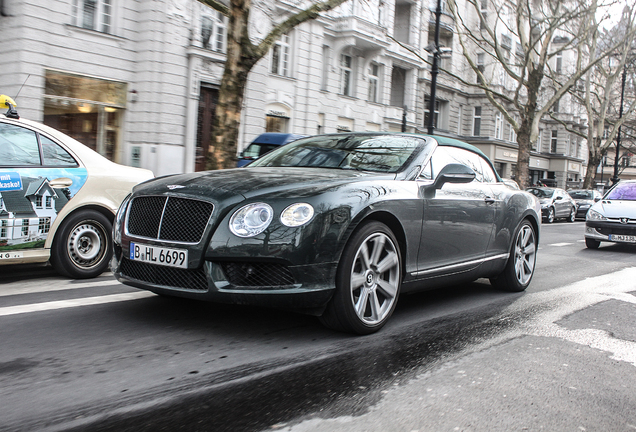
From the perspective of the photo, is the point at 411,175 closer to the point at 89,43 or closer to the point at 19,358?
the point at 19,358

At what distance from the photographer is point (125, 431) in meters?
2.46

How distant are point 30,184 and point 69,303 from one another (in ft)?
4.20

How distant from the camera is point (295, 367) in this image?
134 inches

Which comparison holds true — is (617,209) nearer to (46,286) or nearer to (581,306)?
(581,306)

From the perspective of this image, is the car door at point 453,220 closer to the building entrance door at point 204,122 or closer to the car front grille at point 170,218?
the car front grille at point 170,218

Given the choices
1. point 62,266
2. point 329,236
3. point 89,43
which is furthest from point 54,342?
point 89,43

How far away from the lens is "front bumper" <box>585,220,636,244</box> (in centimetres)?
1205

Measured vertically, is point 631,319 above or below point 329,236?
below

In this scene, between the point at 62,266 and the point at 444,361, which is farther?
the point at 62,266

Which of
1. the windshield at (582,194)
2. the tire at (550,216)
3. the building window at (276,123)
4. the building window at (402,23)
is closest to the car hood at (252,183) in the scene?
the building window at (276,123)

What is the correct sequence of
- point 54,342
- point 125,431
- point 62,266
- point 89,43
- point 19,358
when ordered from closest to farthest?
point 125,431, point 19,358, point 54,342, point 62,266, point 89,43

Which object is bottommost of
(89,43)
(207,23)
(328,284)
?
(328,284)

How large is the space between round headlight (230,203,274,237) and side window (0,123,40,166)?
271 cm

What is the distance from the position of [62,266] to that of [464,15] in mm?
38325
